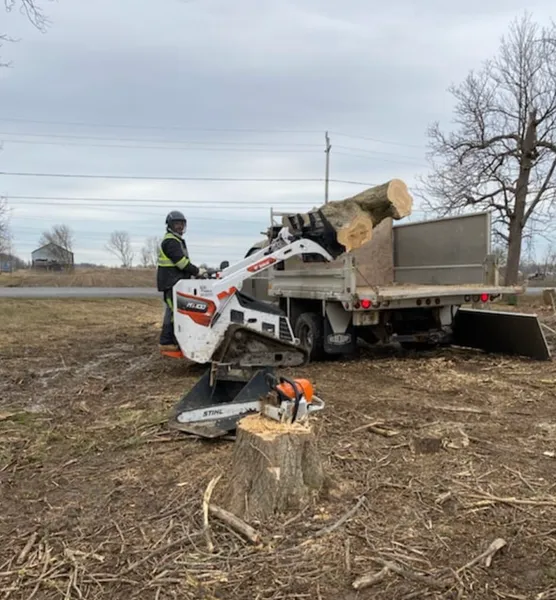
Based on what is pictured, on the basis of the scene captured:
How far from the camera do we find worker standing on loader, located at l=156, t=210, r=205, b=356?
7.49m

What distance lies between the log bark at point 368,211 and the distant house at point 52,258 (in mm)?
65728

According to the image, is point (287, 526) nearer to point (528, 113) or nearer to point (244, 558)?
point (244, 558)

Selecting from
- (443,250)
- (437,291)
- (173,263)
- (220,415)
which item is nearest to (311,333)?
(437,291)

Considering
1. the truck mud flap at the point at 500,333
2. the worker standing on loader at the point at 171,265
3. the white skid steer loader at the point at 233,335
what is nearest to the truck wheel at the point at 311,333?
the white skid steer loader at the point at 233,335

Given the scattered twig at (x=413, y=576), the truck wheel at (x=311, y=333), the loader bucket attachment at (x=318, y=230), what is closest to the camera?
the scattered twig at (x=413, y=576)

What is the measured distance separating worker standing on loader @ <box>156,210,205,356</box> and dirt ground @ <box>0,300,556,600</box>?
862mm

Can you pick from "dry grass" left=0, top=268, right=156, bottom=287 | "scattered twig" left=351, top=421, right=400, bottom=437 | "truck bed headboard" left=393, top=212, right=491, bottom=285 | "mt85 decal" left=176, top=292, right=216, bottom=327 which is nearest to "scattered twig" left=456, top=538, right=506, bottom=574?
"scattered twig" left=351, top=421, right=400, bottom=437

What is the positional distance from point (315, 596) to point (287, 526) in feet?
2.02

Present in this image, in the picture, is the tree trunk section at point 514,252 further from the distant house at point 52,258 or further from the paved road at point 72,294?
the distant house at point 52,258

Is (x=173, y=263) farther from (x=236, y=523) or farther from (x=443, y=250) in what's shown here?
(x=236, y=523)

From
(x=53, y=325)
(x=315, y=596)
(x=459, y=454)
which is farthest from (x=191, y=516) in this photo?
(x=53, y=325)

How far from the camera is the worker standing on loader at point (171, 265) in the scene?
7.49 meters

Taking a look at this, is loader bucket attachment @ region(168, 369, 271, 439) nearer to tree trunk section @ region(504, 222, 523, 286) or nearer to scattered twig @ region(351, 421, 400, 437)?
scattered twig @ region(351, 421, 400, 437)

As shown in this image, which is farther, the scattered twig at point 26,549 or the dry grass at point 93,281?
the dry grass at point 93,281
